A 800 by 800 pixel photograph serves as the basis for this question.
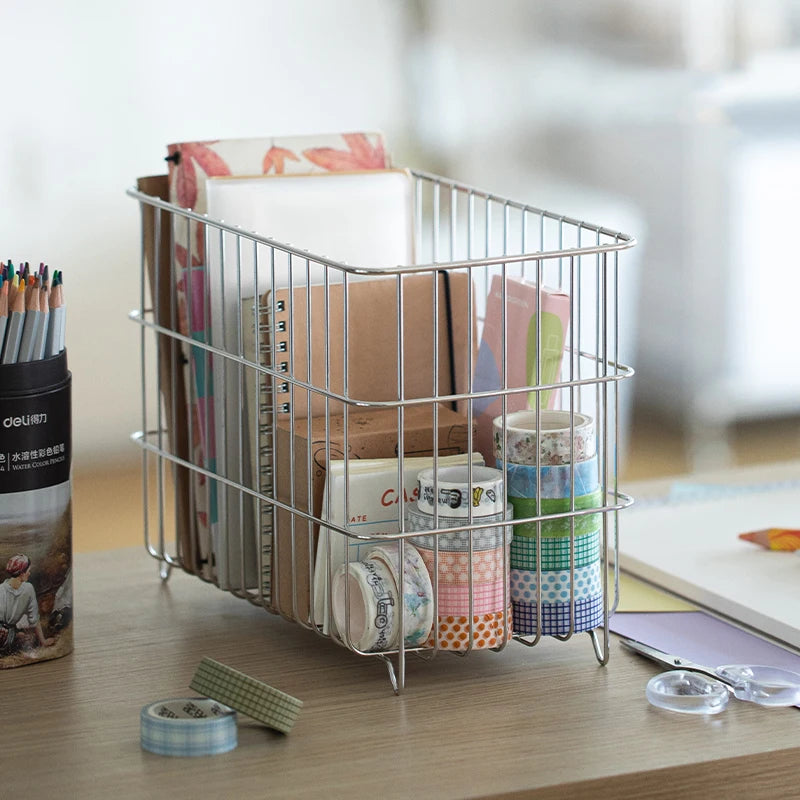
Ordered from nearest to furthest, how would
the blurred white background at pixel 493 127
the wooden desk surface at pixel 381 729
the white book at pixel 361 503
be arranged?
the wooden desk surface at pixel 381 729, the white book at pixel 361 503, the blurred white background at pixel 493 127

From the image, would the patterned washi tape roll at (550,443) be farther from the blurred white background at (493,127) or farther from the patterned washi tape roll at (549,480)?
the blurred white background at (493,127)

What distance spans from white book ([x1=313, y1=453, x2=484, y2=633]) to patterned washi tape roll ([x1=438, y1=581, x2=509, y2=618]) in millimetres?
46

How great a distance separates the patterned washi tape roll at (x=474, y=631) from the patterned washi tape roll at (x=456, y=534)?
37 mm

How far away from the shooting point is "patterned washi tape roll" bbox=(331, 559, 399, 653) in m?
0.64

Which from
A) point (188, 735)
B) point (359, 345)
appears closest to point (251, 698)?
point (188, 735)

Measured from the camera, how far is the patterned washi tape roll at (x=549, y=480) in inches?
26.5

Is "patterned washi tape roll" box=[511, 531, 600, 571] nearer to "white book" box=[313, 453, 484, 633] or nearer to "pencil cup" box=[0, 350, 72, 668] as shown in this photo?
"white book" box=[313, 453, 484, 633]

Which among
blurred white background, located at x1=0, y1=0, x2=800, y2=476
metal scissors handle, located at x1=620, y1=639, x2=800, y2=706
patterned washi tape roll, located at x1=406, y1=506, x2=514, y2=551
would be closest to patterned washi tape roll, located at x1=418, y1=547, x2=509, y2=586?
patterned washi tape roll, located at x1=406, y1=506, x2=514, y2=551

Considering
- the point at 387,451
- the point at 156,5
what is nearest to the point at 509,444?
the point at 387,451

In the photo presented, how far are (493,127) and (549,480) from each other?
1816mm

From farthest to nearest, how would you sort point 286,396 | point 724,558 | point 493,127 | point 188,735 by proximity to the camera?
1. point 493,127
2. point 724,558
3. point 286,396
4. point 188,735

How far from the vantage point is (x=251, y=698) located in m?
0.60

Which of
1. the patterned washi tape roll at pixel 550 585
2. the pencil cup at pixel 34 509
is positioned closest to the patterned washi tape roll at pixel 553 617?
the patterned washi tape roll at pixel 550 585

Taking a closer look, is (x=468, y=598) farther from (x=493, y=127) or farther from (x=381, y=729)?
(x=493, y=127)
